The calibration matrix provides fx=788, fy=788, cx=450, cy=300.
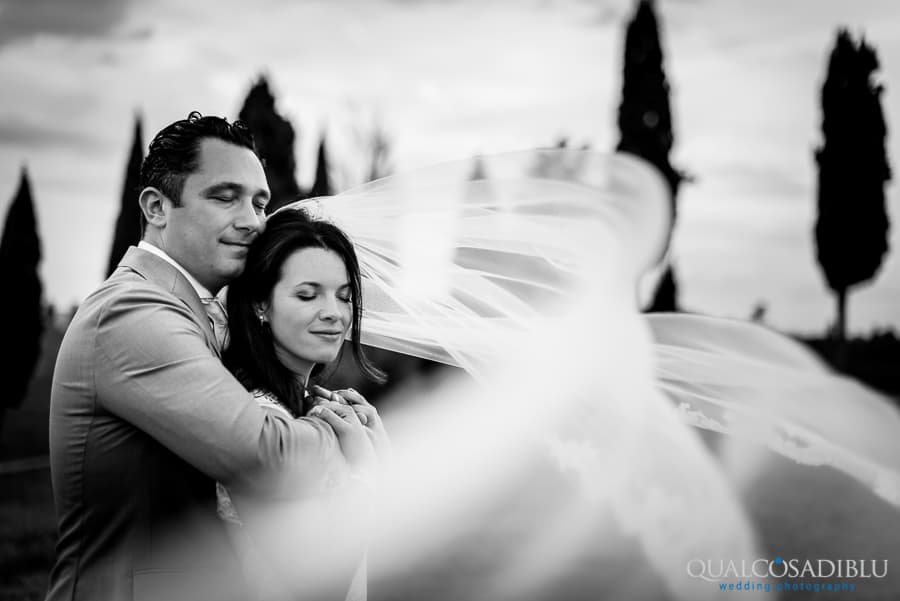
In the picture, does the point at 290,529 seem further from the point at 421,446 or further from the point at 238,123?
the point at 421,446

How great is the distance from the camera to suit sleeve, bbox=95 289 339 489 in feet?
6.29

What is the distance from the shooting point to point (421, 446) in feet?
30.5

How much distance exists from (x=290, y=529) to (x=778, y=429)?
6.91ft

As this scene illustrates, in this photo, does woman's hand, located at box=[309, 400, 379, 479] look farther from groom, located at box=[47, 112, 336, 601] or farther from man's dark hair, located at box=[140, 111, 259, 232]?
man's dark hair, located at box=[140, 111, 259, 232]

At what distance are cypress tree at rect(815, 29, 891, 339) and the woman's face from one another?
629 inches

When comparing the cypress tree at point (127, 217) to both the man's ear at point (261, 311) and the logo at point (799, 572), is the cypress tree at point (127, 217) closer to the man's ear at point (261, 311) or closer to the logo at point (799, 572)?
the logo at point (799, 572)

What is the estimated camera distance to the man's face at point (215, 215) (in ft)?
7.95

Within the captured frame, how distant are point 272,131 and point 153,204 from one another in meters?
11.0

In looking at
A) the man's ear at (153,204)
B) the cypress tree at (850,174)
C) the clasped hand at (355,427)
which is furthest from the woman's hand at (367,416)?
the cypress tree at (850,174)

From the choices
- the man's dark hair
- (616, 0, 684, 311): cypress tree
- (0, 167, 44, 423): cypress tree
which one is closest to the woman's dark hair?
the man's dark hair

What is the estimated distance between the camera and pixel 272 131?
42.7ft

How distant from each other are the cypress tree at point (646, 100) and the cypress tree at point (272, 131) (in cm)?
642

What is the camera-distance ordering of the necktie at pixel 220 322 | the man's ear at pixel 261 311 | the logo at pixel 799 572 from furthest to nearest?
the logo at pixel 799 572, the necktie at pixel 220 322, the man's ear at pixel 261 311

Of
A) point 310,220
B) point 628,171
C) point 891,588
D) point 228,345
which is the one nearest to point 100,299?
point 228,345
